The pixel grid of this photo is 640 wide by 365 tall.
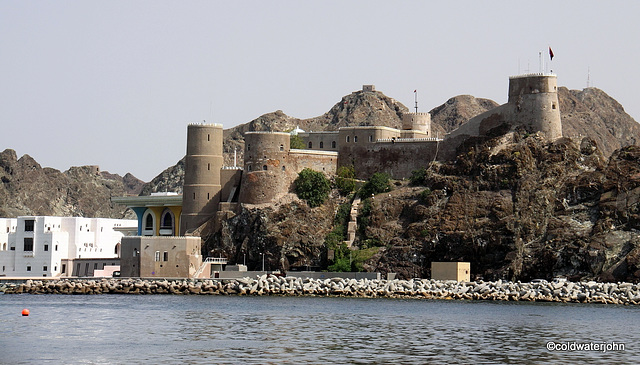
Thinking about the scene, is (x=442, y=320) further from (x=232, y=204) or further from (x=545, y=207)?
(x=232, y=204)

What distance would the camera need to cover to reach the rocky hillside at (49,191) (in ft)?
540

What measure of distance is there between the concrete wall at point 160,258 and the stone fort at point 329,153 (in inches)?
258

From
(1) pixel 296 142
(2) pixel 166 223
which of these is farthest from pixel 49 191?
(1) pixel 296 142

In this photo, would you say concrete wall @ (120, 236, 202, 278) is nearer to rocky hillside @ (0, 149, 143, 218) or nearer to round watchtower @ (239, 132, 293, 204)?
round watchtower @ (239, 132, 293, 204)

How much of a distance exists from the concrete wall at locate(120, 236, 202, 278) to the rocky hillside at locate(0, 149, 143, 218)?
66.9 metres

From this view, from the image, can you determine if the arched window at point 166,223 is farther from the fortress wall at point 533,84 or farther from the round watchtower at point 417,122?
the fortress wall at point 533,84

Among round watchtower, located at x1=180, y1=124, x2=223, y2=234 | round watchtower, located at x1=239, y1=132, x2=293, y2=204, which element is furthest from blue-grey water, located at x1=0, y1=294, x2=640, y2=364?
round watchtower, located at x1=180, y1=124, x2=223, y2=234

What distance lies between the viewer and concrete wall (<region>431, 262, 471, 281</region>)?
8631 cm

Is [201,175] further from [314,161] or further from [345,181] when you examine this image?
[345,181]

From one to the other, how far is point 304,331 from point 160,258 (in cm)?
4443

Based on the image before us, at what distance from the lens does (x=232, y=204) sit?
10062 cm

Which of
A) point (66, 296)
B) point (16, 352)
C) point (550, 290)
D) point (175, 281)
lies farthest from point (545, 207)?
point (16, 352)

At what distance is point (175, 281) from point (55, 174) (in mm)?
96418

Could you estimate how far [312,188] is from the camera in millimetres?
101250
